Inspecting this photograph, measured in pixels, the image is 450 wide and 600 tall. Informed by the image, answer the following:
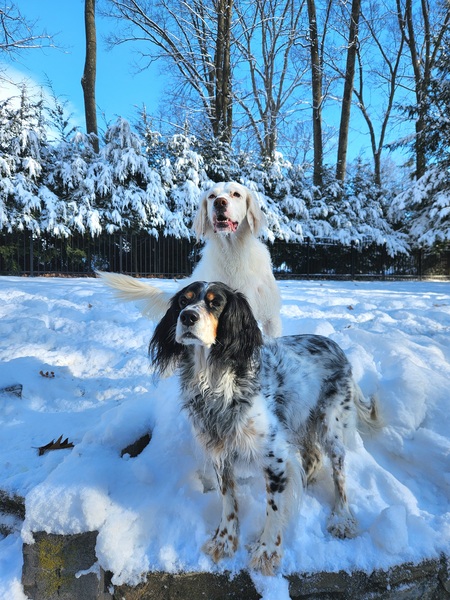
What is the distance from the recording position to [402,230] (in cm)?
1498

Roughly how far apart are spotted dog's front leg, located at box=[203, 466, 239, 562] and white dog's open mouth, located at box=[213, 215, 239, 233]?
6.44 feet

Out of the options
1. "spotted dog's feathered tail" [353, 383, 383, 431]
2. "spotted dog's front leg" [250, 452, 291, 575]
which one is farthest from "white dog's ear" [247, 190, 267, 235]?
"spotted dog's front leg" [250, 452, 291, 575]

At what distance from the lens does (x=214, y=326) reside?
6.37 ft

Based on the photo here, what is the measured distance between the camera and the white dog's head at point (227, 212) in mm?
3283

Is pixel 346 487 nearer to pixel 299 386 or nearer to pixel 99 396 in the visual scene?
pixel 299 386

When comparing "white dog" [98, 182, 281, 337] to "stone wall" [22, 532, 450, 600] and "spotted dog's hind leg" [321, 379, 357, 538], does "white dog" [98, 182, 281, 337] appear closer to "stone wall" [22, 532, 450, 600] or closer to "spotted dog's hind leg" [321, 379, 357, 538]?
"spotted dog's hind leg" [321, 379, 357, 538]

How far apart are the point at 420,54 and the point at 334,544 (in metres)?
22.1

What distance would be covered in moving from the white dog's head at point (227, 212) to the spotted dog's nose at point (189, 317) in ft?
5.11

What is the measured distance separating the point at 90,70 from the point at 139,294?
11646 mm

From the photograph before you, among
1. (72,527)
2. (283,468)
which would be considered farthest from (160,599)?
(283,468)

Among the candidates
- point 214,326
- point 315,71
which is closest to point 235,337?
point 214,326

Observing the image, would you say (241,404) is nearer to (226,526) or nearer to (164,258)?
(226,526)

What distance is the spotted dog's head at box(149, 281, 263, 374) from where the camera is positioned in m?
1.86

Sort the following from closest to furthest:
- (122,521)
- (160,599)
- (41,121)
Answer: (160,599)
(122,521)
(41,121)
